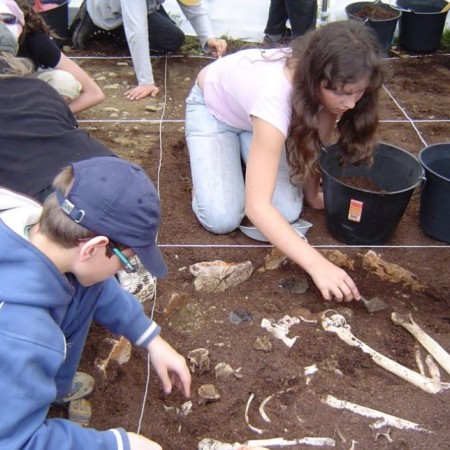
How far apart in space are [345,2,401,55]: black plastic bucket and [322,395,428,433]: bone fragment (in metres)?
3.87

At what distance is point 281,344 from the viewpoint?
97.8 inches

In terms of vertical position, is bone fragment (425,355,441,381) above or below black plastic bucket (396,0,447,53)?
below

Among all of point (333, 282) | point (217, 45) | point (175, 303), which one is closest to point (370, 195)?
point (333, 282)

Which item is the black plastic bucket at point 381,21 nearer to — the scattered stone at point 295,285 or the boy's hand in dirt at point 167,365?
the scattered stone at point 295,285

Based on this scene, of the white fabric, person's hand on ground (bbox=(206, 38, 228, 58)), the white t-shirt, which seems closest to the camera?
the white t-shirt

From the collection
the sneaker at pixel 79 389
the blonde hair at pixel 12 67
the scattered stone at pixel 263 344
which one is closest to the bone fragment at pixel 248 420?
the scattered stone at pixel 263 344

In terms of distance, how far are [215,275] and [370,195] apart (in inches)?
32.1

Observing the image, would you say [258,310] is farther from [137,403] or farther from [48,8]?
[48,8]

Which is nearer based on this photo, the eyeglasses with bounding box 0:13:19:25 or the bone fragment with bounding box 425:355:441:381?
the bone fragment with bounding box 425:355:441:381

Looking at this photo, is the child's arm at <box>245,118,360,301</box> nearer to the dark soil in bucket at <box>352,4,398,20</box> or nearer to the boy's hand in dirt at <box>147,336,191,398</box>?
the boy's hand in dirt at <box>147,336,191,398</box>

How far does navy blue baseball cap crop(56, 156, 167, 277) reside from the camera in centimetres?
145

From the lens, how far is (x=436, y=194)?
307 cm

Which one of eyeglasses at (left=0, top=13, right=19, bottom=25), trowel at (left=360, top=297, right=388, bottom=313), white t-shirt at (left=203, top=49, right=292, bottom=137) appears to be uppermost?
eyeglasses at (left=0, top=13, right=19, bottom=25)

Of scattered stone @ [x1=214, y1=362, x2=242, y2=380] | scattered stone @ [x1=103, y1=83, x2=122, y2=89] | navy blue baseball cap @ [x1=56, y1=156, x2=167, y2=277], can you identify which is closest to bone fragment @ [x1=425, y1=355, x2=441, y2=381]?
scattered stone @ [x1=214, y1=362, x2=242, y2=380]
